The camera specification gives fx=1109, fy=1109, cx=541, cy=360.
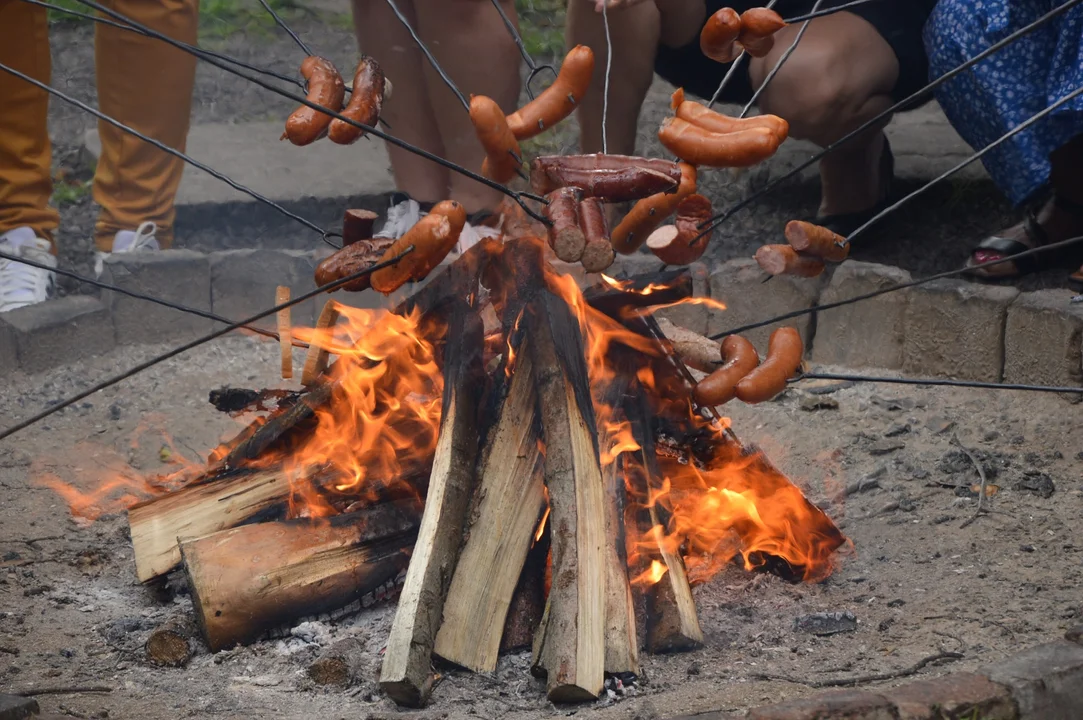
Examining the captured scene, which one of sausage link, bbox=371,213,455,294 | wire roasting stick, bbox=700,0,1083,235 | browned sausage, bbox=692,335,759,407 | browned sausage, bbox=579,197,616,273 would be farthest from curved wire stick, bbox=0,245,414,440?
wire roasting stick, bbox=700,0,1083,235

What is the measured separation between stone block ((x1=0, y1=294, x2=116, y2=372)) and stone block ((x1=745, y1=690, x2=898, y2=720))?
123 inches

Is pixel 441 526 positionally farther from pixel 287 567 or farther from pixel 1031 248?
pixel 1031 248

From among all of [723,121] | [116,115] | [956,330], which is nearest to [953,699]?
[723,121]

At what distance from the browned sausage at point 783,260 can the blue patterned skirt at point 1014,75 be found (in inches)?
51.7

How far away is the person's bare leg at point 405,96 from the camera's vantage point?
4.33 m

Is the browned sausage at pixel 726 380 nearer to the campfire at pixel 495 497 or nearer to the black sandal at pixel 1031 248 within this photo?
the campfire at pixel 495 497

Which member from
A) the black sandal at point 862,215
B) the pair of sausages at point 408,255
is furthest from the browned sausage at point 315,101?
the black sandal at point 862,215

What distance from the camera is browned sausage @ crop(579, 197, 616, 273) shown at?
8.07 feet

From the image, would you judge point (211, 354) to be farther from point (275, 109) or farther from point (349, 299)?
point (275, 109)

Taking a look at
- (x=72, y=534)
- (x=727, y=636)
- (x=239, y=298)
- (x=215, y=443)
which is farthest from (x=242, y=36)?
(x=727, y=636)

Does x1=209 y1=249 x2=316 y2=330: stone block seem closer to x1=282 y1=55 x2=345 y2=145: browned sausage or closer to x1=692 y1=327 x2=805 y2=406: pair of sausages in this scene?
x1=282 y1=55 x2=345 y2=145: browned sausage

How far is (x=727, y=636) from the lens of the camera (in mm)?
2480

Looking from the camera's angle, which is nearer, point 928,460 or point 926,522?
point 926,522

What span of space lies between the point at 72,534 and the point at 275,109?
12.6 feet
